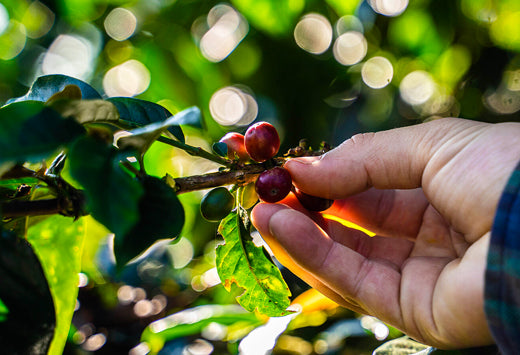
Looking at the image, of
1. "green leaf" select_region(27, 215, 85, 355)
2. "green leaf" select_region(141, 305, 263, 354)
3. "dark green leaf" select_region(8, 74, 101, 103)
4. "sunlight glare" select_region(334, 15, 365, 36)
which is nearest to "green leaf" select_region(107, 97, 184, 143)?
"dark green leaf" select_region(8, 74, 101, 103)

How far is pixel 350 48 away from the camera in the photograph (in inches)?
99.2

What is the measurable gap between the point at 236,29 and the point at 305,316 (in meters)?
1.81

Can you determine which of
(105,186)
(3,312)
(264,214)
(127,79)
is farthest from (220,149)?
(127,79)

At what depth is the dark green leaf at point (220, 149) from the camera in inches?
51.3

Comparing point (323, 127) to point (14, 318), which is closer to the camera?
point (14, 318)

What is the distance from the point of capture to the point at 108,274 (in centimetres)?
289

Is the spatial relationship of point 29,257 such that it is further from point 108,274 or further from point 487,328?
point 108,274

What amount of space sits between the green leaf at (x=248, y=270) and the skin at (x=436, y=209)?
79 millimetres

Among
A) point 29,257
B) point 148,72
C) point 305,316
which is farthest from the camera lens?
point 148,72

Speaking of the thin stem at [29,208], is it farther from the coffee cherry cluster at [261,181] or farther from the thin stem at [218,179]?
the coffee cherry cluster at [261,181]

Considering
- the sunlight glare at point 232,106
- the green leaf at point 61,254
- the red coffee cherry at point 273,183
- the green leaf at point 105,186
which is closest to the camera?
the green leaf at point 105,186

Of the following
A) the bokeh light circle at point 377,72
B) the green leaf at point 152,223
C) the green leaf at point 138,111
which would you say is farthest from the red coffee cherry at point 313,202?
the bokeh light circle at point 377,72

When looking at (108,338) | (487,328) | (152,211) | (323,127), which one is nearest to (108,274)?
(108,338)

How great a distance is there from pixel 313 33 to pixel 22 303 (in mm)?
2271
